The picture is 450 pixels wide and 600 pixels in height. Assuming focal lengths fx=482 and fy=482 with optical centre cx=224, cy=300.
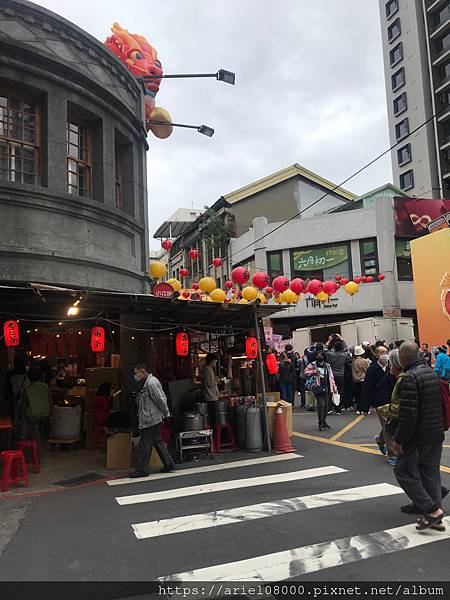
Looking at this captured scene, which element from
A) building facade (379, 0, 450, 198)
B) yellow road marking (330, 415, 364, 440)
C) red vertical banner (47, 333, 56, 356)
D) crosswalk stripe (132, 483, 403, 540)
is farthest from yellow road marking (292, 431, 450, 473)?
building facade (379, 0, 450, 198)

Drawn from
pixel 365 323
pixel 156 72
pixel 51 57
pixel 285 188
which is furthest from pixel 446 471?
pixel 285 188

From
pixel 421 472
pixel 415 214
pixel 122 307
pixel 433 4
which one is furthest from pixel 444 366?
pixel 433 4

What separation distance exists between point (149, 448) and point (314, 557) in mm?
4231

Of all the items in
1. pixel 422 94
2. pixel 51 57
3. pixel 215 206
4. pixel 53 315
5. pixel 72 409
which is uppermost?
pixel 422 94

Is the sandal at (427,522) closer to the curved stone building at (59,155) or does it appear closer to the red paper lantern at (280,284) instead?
the curved stone building at (59,155)

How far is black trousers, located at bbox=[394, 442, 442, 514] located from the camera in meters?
5.07

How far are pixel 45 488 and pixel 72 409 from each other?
11.0ft

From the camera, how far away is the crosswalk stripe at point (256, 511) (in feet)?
18.3

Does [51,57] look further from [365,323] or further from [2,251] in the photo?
[365,323]

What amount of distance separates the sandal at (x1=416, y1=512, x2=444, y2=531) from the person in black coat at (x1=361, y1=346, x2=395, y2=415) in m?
3.30

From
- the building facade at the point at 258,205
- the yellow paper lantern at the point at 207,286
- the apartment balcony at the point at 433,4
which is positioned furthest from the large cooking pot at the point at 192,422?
the apartment balcony at the point at 433,4

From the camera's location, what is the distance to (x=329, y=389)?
12.4 metres

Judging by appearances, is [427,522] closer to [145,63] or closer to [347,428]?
[347,428]

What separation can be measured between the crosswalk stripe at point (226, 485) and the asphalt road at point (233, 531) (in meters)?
0.02
